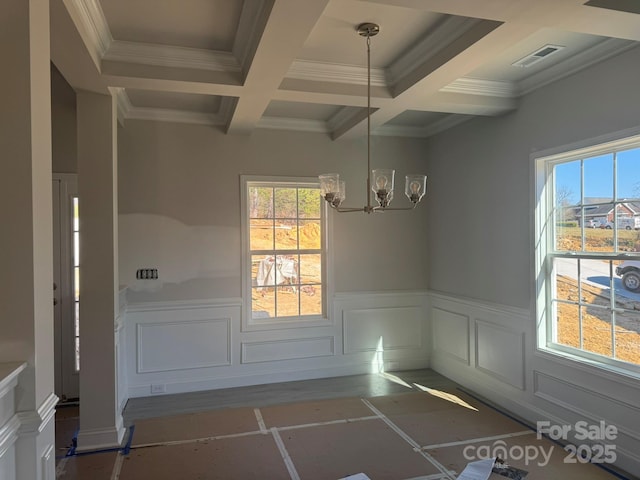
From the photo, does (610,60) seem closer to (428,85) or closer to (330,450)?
(428,85)

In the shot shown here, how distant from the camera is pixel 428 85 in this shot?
307 centimetres

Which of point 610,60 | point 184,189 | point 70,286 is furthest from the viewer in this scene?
point 184,189

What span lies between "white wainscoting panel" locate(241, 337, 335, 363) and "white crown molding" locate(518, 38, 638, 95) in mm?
3126

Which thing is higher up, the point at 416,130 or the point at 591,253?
the point at 416,130

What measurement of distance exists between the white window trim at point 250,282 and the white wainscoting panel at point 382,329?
0.28m

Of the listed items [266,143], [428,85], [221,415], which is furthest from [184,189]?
[428,85]

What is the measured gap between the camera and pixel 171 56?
9.30 ft

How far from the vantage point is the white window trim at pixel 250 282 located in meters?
4.43

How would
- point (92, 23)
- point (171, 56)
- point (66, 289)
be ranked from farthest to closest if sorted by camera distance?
1. point (66, 289)
2. point (171, 56)
3. point (92, 23)

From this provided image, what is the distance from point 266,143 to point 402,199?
1.69 m

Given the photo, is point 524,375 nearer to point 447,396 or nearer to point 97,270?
point 447,396

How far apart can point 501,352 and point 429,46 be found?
2689 millimetres

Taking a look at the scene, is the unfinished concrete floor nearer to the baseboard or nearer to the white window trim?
the baseboard

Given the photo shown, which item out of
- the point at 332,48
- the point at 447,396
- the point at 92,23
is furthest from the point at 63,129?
the point at 447,396
